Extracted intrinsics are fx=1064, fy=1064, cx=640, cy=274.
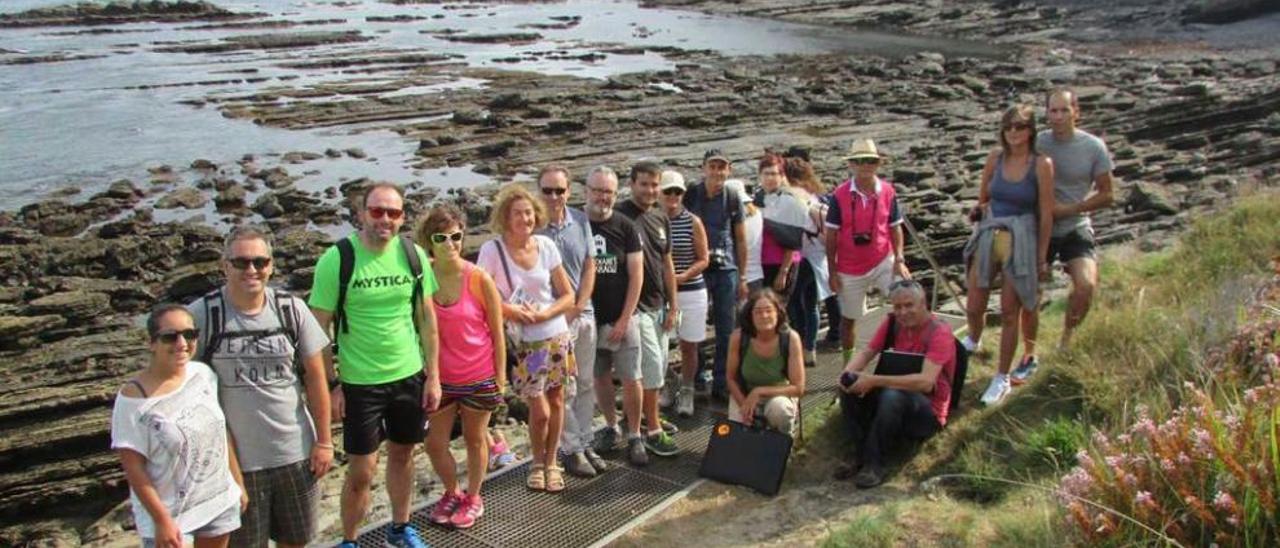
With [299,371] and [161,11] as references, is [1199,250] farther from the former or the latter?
[161,11]

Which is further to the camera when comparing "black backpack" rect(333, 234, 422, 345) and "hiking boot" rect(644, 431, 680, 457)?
"hiking boot" rect(644, 431, 680, 457)

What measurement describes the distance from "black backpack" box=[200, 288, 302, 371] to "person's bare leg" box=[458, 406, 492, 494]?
134 cm

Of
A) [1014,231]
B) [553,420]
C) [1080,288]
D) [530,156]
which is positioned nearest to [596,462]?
[553,420]

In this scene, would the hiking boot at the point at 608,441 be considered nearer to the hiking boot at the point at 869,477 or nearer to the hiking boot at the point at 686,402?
the hiking boot at the point at 686,402

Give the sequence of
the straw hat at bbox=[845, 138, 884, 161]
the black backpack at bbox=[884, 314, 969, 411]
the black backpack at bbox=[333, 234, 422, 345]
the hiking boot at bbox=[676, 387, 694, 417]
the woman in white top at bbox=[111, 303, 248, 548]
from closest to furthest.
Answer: the woman in white top at bbox=[111, 303, 248, 548]
the black backpack at bbox=[333, 234, 422, 345]
the black backpack at bbox=[884, 314, 969, 411]
the straw hat at bbox=[845, 138, 884, 161]
the hiking boot at bbox=[676, 387, 694, 417]

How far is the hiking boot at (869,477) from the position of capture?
6246 mm

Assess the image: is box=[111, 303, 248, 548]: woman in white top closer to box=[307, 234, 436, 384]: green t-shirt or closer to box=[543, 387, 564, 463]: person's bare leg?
box=[307, 234, 436, 384]: green t-shirt

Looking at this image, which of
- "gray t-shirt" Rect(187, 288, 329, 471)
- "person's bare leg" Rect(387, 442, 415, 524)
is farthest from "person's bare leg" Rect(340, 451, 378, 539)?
"gray t-shirt" Rect(187, 288, 329, 471)

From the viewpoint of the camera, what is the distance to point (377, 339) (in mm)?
5148

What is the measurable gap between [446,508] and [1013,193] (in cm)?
397

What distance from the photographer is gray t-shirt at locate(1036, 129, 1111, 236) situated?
266 inches

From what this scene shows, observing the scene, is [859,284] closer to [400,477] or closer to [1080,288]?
[1080,288]

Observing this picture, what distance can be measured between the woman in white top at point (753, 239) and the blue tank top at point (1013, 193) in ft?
5.90

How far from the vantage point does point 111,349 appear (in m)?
11.6
